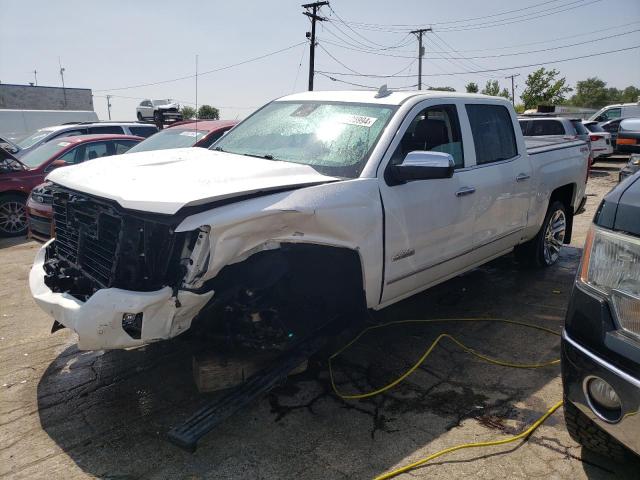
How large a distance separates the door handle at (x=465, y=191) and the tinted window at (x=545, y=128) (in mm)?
10775

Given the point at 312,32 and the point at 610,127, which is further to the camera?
the point at 312,32

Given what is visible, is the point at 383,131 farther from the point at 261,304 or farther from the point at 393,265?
the point at 261,304

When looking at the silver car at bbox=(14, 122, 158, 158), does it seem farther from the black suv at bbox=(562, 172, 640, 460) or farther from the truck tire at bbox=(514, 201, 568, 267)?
the black suv at bbox=(562, 172, 640, 460)

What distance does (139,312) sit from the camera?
9.09ft

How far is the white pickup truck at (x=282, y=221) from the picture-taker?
285 cm

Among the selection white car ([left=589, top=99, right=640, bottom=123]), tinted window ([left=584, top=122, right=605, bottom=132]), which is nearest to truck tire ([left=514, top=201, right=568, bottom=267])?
tinted window ([left=584, top=122, right=605, bottom=132])

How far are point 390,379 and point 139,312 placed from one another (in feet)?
5.98

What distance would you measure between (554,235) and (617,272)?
14.3 ft

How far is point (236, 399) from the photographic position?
305 centimetres

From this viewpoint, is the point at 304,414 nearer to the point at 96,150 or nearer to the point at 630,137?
the point at 630,137

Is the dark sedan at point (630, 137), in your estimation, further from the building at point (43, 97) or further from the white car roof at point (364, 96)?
the building at point (43, 97)

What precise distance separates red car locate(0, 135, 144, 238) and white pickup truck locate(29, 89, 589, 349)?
215 inches

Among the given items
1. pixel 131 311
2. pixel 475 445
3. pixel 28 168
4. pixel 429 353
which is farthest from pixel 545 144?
pixel 28 168

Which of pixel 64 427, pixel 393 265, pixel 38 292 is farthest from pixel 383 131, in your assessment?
pixel 64 427
